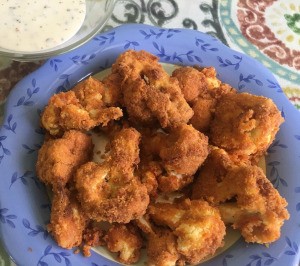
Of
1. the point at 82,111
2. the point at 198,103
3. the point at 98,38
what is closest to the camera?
the point at 82,111

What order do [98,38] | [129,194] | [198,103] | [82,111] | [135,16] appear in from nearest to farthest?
[129,194]
[82,111]
[198,103]
[98,38]
[135,16]

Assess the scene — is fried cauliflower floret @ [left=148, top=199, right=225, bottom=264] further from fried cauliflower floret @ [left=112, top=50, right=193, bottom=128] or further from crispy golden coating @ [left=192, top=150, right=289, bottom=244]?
fried cauliflower floret @ [left=112, top=50, right=193, bottom=128]

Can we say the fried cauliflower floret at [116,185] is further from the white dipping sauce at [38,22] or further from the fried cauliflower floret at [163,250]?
the white dipping sauce at [38,22]

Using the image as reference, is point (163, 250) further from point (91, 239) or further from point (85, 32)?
point (85, 32)

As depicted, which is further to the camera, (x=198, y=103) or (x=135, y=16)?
(x=135, y=16)

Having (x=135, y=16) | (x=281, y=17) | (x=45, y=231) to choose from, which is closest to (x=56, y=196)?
(x=45, y=231)

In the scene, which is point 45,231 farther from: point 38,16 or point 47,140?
point 38,16
